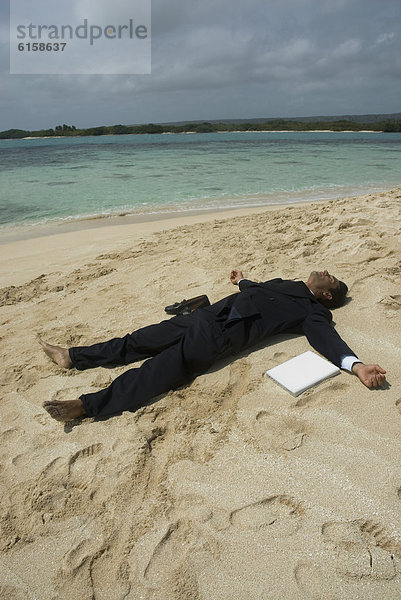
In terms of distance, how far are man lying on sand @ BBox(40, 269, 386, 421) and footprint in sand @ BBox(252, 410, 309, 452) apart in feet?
1.91

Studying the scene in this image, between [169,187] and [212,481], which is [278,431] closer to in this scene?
[212,481]

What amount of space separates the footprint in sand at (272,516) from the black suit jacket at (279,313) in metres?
1.24

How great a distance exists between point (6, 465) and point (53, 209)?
32.3 feet

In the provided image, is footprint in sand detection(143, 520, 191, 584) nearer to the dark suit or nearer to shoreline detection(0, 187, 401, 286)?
the dark suit

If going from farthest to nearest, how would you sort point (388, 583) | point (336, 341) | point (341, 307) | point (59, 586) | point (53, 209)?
point (53, 209), point (341, 307), point (336, 341), point (59, 586), point (388, 583)

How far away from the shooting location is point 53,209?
1106cm

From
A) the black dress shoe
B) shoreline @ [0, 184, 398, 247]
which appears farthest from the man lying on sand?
shoreline @ [0, 184, 398, 247]

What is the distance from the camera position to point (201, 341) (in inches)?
116

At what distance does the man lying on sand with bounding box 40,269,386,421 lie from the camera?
2684mm

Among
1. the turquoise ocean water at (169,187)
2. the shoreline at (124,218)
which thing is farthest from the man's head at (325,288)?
the turquoise ocean water at (169,187)

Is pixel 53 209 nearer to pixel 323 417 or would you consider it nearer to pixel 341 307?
pixel 341 307

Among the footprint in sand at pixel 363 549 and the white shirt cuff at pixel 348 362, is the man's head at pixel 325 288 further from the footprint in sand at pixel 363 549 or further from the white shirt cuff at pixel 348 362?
the footprint in sand at pixel 363 549

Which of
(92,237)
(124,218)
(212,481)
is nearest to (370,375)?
(212,481)

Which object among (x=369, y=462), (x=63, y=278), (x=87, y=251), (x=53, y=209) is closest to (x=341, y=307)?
(x=369, y=462)
